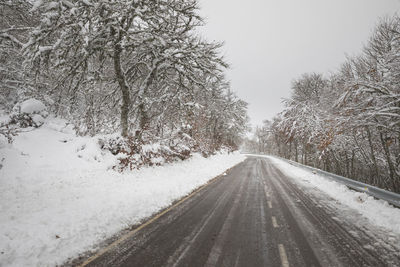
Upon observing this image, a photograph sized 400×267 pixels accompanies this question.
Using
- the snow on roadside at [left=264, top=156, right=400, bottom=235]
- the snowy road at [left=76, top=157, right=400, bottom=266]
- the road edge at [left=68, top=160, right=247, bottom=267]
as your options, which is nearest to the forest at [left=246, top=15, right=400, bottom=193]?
the snow on roadside at [left=264, top=156, right=400, bottom=235]

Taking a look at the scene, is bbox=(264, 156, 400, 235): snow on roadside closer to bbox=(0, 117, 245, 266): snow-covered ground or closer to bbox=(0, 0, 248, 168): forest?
bbox=(0, 117, 245, 266): snow-covered ground

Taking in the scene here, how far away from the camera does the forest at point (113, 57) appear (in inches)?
260

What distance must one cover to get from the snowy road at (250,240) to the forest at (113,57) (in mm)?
4864

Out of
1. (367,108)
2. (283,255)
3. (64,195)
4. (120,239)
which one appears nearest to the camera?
(283,255)

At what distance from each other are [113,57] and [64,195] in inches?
292

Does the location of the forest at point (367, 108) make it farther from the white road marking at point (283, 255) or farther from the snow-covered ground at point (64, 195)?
the snow-covered ground at point (64, 195)

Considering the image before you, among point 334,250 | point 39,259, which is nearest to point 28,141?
point 39,259

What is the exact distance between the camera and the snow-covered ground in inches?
149

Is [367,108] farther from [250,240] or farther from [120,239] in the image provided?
[120,239]

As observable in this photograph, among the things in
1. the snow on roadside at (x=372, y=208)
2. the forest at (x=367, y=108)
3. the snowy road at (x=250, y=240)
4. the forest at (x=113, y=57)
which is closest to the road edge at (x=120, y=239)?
the snowy road at (x=250, y=240)

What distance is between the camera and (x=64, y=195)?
6223 mm

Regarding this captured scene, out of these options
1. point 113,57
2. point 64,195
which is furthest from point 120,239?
point 113,57

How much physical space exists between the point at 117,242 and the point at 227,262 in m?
2.35

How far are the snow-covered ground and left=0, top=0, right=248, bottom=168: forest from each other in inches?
43.8
